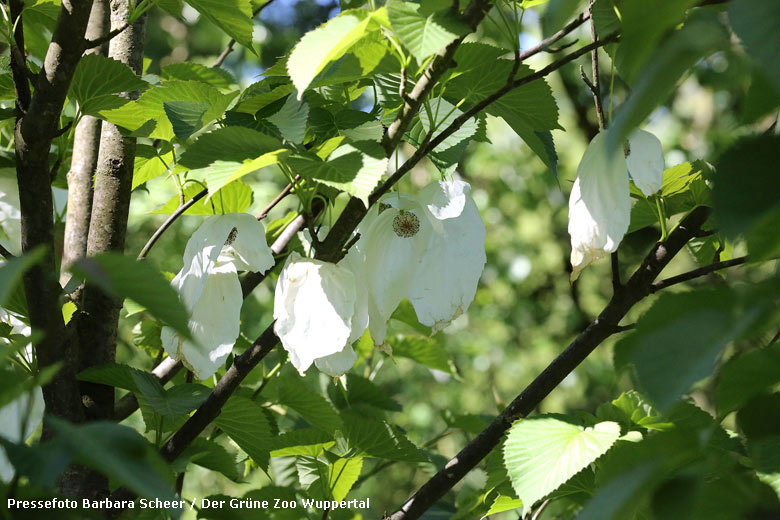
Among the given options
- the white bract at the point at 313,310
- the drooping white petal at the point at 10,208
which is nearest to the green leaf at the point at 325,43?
the white bract at the point at 313,310

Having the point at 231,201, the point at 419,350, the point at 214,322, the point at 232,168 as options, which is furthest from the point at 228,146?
the point at 419,350

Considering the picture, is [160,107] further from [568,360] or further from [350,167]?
[568,360]

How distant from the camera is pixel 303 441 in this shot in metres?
0.72

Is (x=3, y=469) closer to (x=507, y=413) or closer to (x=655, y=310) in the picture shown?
(x=507, y=413)

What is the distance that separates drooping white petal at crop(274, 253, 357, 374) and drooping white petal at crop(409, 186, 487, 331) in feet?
0.19

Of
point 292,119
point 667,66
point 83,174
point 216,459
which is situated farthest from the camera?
point 83,174

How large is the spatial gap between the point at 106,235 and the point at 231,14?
280 mm

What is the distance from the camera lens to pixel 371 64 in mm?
492

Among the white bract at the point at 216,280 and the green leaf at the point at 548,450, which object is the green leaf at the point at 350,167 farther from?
the green leaf at the point at 548,450

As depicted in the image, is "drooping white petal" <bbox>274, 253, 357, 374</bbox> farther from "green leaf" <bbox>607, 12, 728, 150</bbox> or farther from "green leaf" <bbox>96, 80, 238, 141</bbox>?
"green leaf" <bbox>607, 12, 728, 150</bbox>

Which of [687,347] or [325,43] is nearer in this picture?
[687,347]

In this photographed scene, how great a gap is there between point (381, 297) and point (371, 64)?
0.17 metres

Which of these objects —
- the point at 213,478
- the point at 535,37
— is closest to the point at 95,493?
the point at 213,478

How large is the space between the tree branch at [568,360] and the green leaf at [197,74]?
1.65 feet
